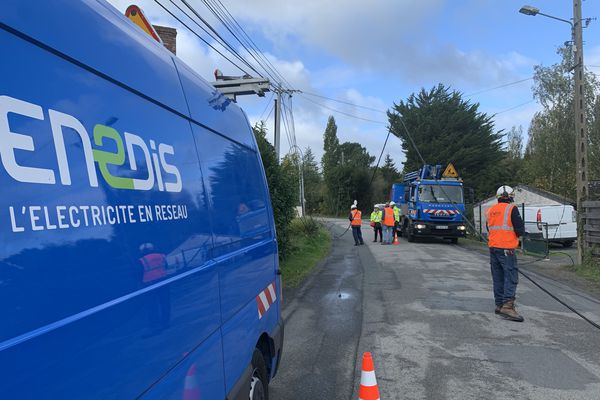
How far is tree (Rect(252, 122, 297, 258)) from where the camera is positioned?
11.7 meters

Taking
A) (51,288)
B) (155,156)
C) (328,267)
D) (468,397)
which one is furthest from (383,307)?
(51,288)

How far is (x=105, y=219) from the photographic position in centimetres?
159

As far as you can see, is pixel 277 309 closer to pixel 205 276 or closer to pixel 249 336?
pixel 249 336

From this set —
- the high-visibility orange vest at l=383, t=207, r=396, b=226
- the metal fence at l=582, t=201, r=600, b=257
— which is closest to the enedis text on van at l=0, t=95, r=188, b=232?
the metal fence at l=582, t=201, r=600, b=257

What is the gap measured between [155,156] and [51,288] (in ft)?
2.63

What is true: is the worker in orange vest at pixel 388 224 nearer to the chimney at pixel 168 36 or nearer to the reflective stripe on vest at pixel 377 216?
the reflective stripe on vest at pixel 377 216

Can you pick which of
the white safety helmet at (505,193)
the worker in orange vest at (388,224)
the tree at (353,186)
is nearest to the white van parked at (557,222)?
the worker in orange vest at (388,224)

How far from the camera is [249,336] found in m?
3.22

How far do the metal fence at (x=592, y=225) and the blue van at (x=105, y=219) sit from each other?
12725 millimetres

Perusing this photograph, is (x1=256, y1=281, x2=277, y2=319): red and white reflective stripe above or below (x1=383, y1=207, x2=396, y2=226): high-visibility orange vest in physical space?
above

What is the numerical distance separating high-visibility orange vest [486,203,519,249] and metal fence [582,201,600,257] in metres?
6.66

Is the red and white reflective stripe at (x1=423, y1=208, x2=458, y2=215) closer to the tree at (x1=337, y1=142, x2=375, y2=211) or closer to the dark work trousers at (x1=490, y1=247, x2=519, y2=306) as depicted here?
the dark work trousers at (x1=490, y1=247, x2=519, y2=306)

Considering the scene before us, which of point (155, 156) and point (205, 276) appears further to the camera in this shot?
point (205, 276)

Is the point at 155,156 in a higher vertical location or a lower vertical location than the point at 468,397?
higher
